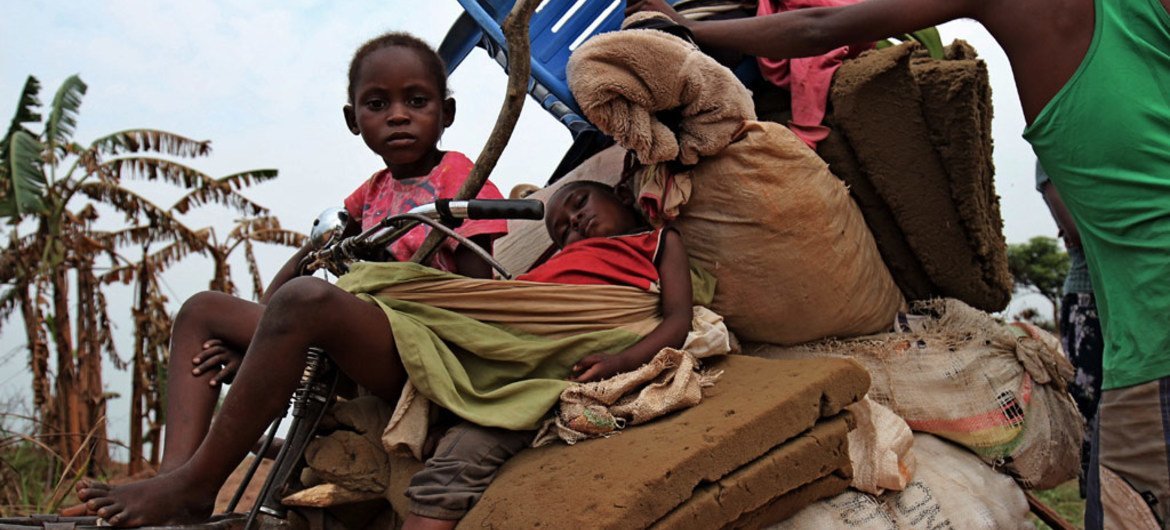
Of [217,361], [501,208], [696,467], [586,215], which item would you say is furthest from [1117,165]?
[217,361]

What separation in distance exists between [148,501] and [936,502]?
174 centimetres

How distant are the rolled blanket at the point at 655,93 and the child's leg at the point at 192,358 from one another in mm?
1006

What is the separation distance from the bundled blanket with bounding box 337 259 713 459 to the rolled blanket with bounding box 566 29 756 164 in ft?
1.40

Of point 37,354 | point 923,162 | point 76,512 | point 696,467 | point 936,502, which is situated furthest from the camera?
point 37,354

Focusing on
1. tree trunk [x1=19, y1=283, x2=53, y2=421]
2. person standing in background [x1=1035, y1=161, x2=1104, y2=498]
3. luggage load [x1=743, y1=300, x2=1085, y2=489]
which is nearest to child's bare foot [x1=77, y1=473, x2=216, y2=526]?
luggage load [x1=743, y1=300, x2=1085, y2=489]

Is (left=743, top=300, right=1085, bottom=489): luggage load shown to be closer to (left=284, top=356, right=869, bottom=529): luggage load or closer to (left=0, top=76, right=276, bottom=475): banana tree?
(left=284, top=356, right=869, bottom=529): luggage load

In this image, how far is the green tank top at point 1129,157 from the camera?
160 centimetres

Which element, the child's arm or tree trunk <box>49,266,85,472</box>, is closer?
the child's arm

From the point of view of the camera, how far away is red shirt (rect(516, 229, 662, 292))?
2.24 meters

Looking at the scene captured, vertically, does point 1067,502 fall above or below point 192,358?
below

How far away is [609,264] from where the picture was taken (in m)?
2.30

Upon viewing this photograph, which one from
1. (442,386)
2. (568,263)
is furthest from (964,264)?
(442,386)

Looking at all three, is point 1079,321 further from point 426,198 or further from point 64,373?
point 64,373

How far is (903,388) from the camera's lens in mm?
2348
